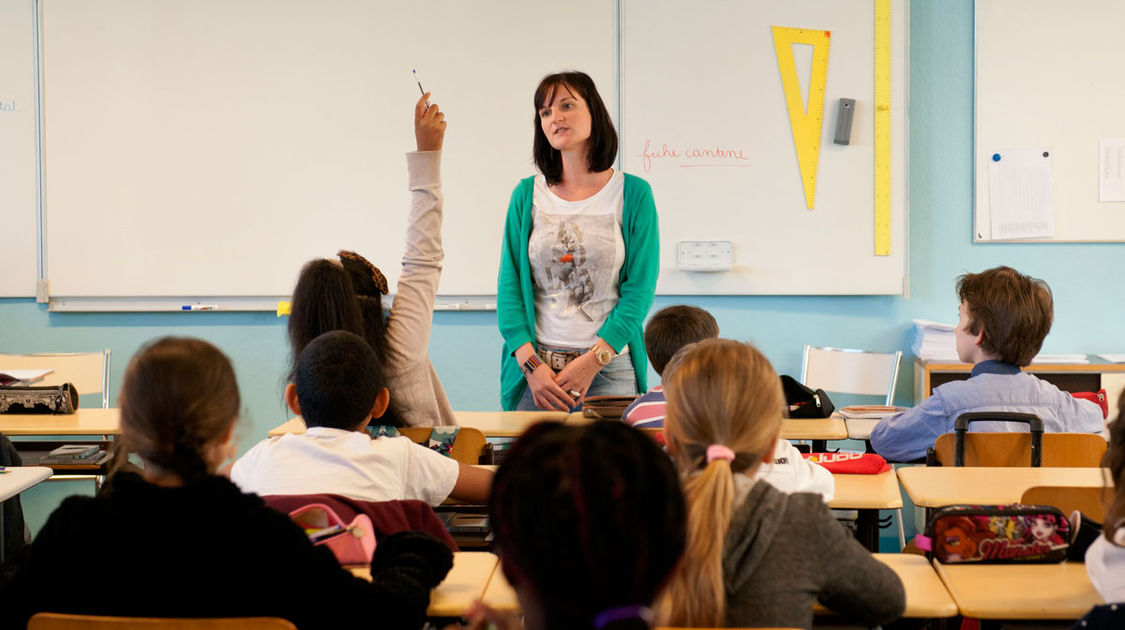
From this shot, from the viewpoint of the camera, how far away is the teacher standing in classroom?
10.0 feet

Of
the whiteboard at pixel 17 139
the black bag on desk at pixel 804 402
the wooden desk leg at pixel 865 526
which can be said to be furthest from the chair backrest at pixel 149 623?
the whiteboard at pixel 17 139

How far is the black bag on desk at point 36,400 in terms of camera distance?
342 centimetres

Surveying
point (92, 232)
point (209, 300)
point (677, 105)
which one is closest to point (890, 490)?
point (677, 105)

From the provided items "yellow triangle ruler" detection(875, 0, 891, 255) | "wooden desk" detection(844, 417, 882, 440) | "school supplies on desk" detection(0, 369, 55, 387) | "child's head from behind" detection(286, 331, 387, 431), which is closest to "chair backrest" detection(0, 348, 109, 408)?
"school supplies on desk" detection(0, 369, 55, 387)

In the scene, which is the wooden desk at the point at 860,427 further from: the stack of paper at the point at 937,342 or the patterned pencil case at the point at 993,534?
the stack of paper at the point at 937,342

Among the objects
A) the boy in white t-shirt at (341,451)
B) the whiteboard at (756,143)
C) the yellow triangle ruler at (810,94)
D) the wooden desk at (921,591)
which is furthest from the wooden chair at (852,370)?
the boy in white t-shirt at (341,451)

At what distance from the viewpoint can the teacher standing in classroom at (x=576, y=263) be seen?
306cm

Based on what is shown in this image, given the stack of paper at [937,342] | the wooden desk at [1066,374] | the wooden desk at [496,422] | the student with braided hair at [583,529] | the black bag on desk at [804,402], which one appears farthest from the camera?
the stack of paper at [937,342]

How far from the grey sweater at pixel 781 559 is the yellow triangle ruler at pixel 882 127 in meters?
3.47

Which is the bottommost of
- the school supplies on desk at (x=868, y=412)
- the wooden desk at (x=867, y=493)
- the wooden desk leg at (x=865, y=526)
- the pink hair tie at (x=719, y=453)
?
the wooden desk leg at (x=865, y=526)

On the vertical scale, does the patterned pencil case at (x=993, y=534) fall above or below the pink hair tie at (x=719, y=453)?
below

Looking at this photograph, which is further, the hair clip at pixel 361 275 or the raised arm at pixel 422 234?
the raised arm at pixel 422 234

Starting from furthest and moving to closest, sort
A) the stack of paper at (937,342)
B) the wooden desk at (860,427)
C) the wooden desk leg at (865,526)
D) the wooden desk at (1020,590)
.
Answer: the stack of paper at (937,342), the wooden desk at (860,427), the wooden desk leg at (865,526), the wooden desk at (1020,590)

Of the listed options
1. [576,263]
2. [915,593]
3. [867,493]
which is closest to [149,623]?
[915,593]
